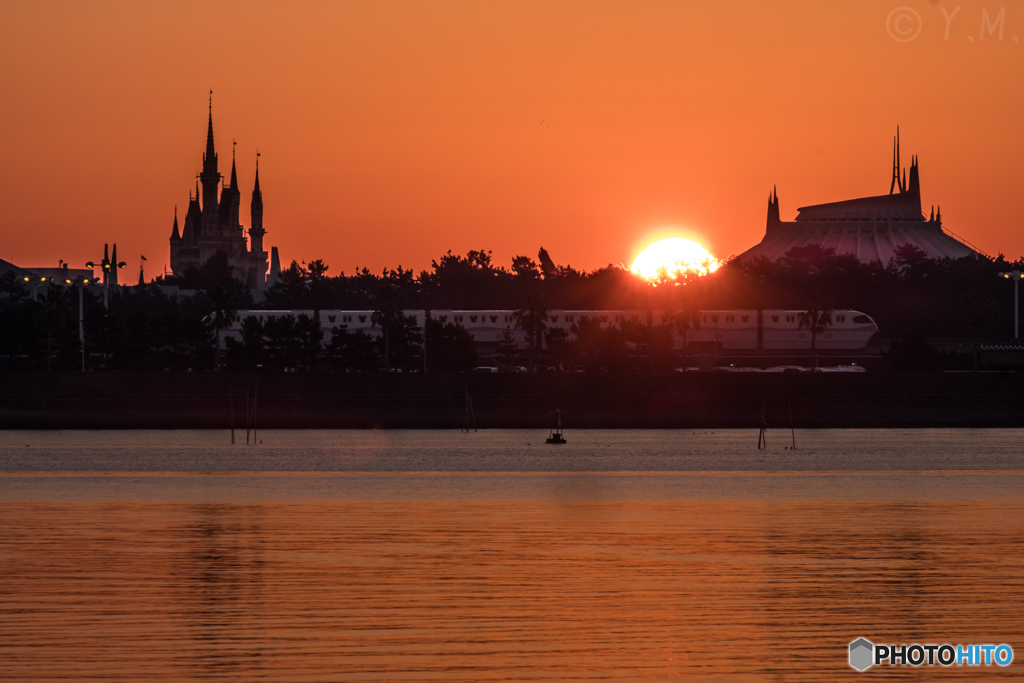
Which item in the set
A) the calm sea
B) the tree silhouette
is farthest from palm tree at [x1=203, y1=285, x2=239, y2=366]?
the calm sea

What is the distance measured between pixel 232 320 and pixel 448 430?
126 feet

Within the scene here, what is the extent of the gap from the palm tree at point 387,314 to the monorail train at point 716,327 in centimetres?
256

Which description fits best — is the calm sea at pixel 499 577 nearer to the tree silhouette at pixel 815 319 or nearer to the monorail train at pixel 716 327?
the tree silhouette at pixel 815 319

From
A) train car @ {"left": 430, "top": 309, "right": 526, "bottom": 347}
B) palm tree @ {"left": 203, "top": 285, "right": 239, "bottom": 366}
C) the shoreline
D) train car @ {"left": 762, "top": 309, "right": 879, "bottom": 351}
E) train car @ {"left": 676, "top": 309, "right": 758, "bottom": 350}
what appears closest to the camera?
the shoreline

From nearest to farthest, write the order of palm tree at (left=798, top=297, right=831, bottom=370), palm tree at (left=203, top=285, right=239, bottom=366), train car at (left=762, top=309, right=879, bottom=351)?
palm tree at (left=798, top=297, right=831, bottom=370)
palm tree at (left=203, top=285, right=239, bottom=366)
train car at (left=762, top=309, right=879, bottom=351)

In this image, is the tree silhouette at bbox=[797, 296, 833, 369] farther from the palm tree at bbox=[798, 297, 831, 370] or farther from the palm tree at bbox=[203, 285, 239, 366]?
the palm tree at bbox=[203, 285, 239, 366]

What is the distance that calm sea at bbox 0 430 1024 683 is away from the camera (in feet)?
52.8

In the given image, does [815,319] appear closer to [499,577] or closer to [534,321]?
[534,321]

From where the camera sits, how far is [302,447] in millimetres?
73500

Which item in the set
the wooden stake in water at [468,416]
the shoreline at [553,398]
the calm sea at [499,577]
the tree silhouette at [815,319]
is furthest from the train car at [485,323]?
the calm sea at [499,577]

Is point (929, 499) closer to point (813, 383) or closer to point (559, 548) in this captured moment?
point (559, 548)

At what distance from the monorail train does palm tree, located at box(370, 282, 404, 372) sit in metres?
2.56

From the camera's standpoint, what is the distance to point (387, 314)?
12456 centimetres

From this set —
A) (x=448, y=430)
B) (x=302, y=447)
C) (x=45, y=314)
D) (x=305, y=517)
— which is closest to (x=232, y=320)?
(x=45, y=314)
